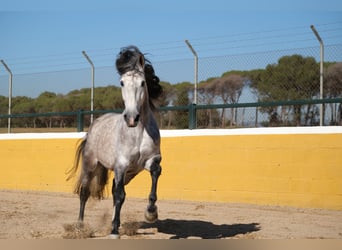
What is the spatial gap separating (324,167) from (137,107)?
13.1 feet

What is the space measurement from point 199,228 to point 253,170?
2.53 m

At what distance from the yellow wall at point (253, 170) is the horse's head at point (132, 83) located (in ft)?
11.7

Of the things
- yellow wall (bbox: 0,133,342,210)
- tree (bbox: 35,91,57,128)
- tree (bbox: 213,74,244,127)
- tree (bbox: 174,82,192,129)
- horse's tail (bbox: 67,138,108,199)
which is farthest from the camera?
tree (bbox: 35,91,57,128)

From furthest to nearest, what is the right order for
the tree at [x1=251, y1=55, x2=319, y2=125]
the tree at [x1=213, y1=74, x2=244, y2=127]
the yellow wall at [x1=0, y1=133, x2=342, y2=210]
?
1. the tree at [x1=213, y1=74, x2=244, y2=127]
2. the tree at [x1=251, y1=55, x2=319, y2=125]
3. the yellow wall at [x1=0, y1=133, x2=342, y2=210]

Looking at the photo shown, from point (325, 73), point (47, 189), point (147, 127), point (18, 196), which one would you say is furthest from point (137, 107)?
point (47, 189)

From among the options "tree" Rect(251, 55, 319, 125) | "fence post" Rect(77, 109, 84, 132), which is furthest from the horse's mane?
"fence post" Rect(77, 109, 84, 132)

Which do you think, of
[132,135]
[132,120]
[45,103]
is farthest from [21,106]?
[132,120]

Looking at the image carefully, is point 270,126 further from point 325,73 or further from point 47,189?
point 47,189

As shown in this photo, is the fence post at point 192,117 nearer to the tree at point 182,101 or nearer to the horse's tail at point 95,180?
the tree at point 182,101

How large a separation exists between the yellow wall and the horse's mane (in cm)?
292

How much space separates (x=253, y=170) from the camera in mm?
8734

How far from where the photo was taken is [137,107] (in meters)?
5.21

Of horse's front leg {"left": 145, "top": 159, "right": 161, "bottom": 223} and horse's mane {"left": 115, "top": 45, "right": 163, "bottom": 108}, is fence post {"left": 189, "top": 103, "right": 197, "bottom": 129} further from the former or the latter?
horse's front leg {"left": 145, "top": 159, "right": 161, "bottom": 223}

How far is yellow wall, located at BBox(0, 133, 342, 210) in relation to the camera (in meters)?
7.98
